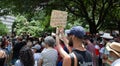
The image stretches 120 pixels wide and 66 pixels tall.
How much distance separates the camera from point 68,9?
2250 cm

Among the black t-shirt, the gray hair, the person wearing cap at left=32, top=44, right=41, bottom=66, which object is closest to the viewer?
the black t-shirt

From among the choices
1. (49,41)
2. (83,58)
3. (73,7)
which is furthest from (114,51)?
(73,7)

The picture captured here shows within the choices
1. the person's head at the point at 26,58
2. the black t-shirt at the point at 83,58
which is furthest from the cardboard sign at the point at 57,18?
the black t-shirt at the point at 83,58

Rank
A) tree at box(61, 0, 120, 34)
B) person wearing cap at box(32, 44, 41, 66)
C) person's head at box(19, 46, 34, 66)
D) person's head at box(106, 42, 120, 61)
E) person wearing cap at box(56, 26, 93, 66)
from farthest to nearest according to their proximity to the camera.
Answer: tree at box(61, 0, 120, 34) → person wearing cap at box(32, 44, 41, 66) → person's head at box(19, 46, 34, 66) → person wearing cap at box(56, 26, 93, 66) → person's head at box(106, 42, 120, 61)

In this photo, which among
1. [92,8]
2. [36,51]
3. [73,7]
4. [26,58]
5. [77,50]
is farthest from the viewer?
[92,8]

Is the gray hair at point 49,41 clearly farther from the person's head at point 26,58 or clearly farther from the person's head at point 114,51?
the person's head at point 114,51

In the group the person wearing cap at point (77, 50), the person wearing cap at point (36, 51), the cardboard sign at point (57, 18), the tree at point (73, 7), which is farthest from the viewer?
the tree at point (73, 7)

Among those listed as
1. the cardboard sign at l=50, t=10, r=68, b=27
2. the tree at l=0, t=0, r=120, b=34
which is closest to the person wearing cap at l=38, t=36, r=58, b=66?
the cardboard sign at l=50, t=10, r=68, b=27

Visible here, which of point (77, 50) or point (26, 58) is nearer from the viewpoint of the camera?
point (77, 50)

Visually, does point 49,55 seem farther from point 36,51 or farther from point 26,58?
point 36,51

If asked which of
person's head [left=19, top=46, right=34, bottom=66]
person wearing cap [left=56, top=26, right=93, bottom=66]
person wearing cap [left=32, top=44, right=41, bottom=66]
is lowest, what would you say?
person wearing cap [left=32, top=44, right=41, bottom=66]

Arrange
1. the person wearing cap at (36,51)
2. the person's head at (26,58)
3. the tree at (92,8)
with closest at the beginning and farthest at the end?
the person's head at (26,58), the person wearing cap at (36,51), the tree at (92,8)

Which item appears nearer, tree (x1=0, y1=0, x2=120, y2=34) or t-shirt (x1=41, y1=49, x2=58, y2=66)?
t-shirt (x1=41, y1=49, x2=58, y2=66)

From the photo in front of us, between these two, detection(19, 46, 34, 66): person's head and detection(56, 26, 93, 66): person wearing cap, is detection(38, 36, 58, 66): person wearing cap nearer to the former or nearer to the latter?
detection(19, 46, 34, 66): person's head
